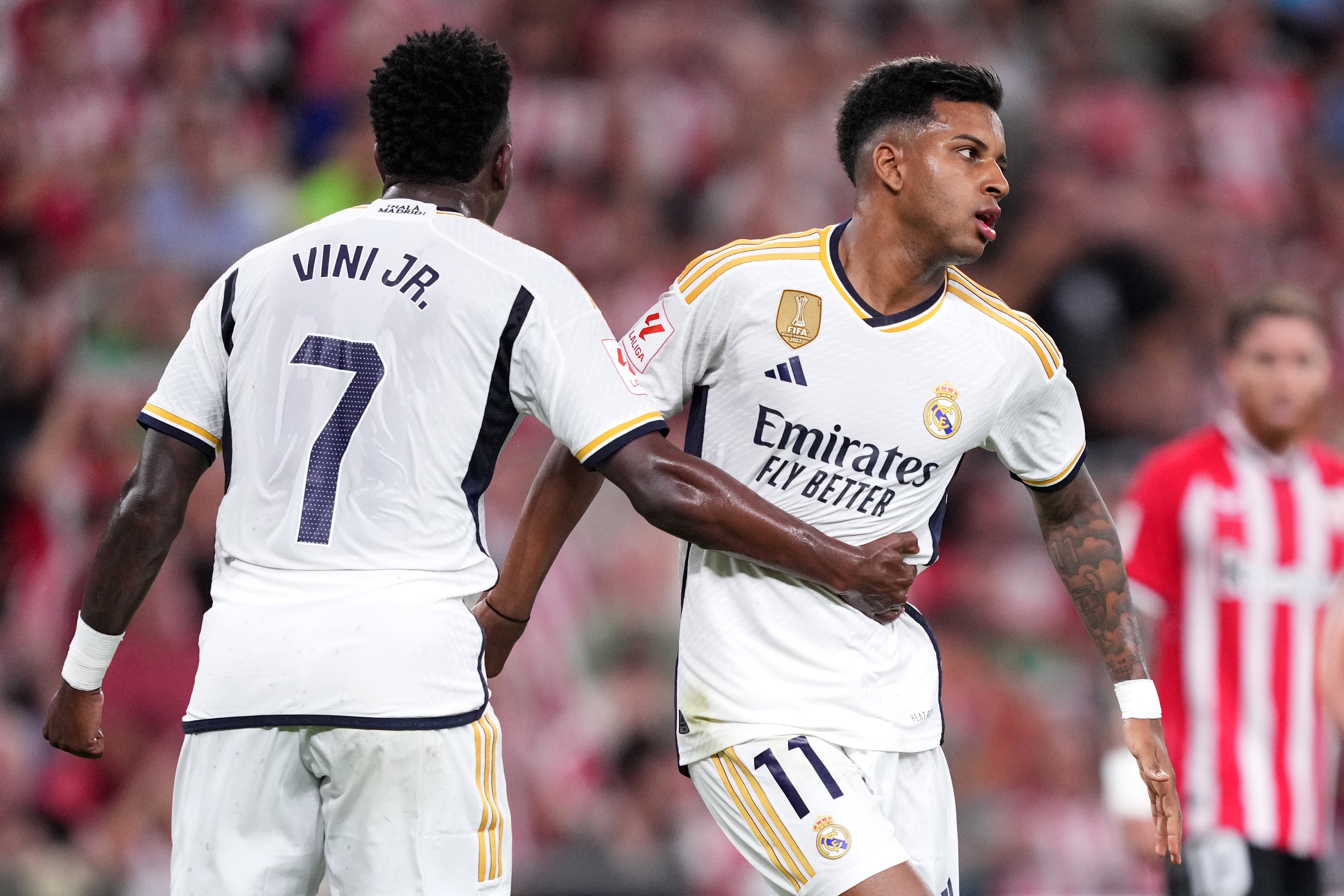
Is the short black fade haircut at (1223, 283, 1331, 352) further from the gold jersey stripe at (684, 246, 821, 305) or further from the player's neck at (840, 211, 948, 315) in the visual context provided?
the gold jersey stripe at (684, 246, 821, 305)

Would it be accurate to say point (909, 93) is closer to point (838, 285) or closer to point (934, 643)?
point (838, 285)

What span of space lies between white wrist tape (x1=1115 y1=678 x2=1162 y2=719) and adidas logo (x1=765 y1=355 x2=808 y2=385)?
3.69ft

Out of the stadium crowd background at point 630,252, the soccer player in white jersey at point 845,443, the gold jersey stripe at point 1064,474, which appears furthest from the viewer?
the stadium crowd background at point 630,252

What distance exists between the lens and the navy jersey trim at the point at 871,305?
147 inches

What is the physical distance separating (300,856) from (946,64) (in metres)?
2.28

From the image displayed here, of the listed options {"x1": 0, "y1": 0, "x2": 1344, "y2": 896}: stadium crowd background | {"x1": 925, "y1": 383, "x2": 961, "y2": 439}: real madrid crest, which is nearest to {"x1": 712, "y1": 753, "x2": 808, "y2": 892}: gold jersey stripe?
{"x1": 925, "y1": 383, "x2": 961, "y2": 439}: real madrid crest

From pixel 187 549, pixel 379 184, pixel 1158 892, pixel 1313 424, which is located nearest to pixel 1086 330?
pixel 1313 424

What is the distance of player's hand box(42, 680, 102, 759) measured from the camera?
343cm

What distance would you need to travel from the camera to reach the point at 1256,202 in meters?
8.88

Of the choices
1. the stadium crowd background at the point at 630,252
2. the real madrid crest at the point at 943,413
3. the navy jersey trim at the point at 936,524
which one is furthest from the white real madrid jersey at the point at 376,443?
the stadium crowd background at the point at 630,252

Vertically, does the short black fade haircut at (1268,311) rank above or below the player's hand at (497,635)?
above

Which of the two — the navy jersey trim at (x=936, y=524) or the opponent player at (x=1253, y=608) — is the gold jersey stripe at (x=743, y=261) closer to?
the navy jersey trim at (x=936, y=524)

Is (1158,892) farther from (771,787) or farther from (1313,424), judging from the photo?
(771,787)

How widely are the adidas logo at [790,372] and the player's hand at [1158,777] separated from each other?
3.82 feet
